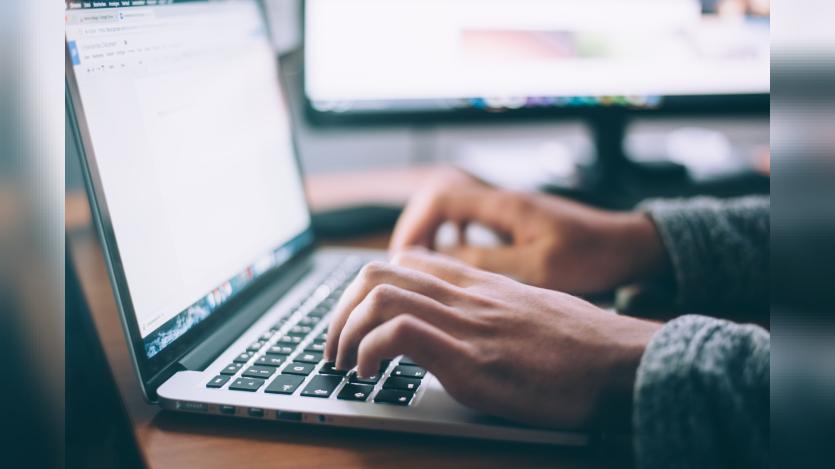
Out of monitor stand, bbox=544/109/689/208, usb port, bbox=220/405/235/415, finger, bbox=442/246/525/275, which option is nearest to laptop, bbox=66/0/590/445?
usb port, bbox=220/405/235/415

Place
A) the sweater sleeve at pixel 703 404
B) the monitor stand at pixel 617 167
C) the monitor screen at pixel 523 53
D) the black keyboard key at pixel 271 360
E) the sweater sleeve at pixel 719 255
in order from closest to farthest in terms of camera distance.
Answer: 1. the sweater sleeve at pixel 703 404
2. the black keyboard key at pixel 271 360
3. the sweater sleeve at pixel 719 255
4. the monitor screen at pixel 523 53
5. the monitor stand at pixel 617 167

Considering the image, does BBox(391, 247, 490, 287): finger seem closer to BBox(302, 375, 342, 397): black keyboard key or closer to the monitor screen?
BBox(302, 375, 342, 397): black keyboard key

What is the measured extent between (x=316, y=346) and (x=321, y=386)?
61 millimetres

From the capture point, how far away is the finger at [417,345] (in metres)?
0.38

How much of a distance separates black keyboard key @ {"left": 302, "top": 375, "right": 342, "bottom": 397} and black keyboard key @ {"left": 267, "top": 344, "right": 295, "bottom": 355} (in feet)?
0.16

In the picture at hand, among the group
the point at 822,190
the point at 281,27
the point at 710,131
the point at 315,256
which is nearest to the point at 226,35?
the point at 315,256

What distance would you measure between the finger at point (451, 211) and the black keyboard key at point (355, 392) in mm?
271

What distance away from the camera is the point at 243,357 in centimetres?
46

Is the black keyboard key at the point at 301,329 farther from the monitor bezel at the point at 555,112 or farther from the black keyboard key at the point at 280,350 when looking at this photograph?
the monitor bezel at the point at 555,112

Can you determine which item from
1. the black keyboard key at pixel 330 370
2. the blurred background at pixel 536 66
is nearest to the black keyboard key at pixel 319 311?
the black keyboard key at pixel 330 370

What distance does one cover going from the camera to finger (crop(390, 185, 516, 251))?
666 mm

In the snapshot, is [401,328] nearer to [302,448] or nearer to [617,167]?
[302,448]

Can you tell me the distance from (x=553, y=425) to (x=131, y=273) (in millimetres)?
259

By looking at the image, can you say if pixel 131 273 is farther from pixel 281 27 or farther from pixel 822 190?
pixel 281 27
